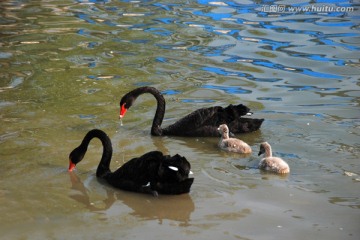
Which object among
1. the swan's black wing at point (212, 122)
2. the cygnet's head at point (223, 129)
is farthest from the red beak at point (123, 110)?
the cygnet's head at point (223, 129)

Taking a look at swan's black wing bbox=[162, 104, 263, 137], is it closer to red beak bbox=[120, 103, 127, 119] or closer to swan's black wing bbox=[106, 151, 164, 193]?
red beak bbox=[120, 103, 127, 119]

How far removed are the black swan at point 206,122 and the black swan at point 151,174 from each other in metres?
1.37

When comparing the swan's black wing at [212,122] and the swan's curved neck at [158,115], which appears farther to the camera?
the swan's curved neck at [158,115]

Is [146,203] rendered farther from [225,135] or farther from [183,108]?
[183,108]

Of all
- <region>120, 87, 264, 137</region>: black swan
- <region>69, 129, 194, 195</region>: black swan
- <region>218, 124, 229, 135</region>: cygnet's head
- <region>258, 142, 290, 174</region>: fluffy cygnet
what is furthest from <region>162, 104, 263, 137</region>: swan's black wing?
<region>69, 129, 194, 195</region>: black swan

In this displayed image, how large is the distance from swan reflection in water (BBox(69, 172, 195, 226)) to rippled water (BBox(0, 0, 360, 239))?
0.02 m

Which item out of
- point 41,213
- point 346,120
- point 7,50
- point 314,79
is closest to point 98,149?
point 41,213

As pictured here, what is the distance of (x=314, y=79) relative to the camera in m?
10.4

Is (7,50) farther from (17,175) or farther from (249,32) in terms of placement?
(17,175)

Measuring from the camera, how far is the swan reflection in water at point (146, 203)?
6.20 m

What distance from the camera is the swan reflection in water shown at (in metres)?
6.20

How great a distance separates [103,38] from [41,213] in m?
6.78

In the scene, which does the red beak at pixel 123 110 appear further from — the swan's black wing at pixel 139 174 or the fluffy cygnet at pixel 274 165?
the fluffy cygnet at pixel 274 165

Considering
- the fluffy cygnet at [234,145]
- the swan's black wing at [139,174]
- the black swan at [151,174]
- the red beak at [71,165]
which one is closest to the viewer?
the black swan at [151,174]
